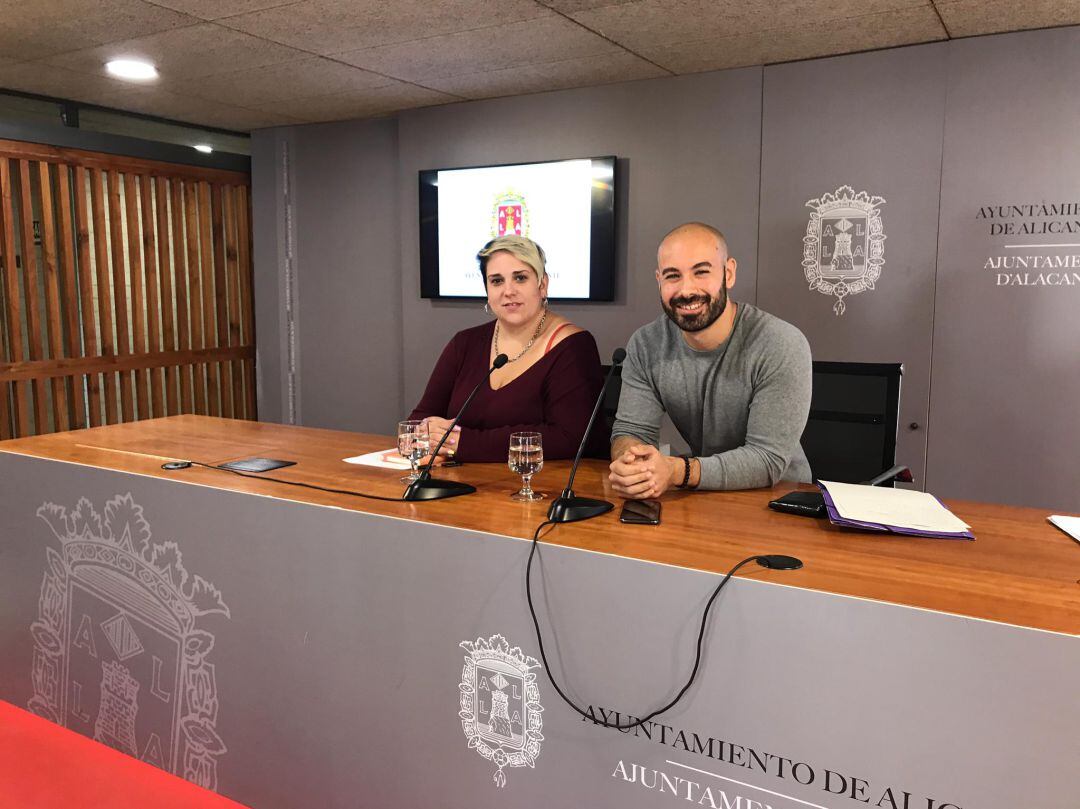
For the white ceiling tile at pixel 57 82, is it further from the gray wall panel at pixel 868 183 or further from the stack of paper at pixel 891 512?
the stack of paper at pixel 891 512

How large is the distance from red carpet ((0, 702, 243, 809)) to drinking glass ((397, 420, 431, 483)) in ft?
3.28

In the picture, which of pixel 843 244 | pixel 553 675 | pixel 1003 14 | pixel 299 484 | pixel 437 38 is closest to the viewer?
pixel 553 675

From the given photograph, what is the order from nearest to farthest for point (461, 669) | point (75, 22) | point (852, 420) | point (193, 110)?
point (461, 669), point (852, 420), point (75, 22), point (193, 110)

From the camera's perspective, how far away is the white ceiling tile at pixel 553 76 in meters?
3.76

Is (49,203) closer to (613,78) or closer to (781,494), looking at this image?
(613,78)

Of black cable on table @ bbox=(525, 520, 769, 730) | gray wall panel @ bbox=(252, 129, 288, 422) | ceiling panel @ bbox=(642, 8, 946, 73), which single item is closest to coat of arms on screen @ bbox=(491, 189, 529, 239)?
ceiling panel @ bbox=(642, 8, 946, 73)

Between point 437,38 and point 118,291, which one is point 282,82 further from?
point 118,291

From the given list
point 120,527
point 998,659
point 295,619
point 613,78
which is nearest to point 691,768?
point 998,659

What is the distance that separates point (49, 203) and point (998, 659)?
4.91 metres

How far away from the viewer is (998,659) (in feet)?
Result: 3.66

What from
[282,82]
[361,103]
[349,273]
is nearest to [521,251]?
[282,82]

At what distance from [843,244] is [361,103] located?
2.70 metres

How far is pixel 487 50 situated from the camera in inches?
140

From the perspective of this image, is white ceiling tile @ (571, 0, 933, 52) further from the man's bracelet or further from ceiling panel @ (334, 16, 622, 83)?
the man's bracelet
